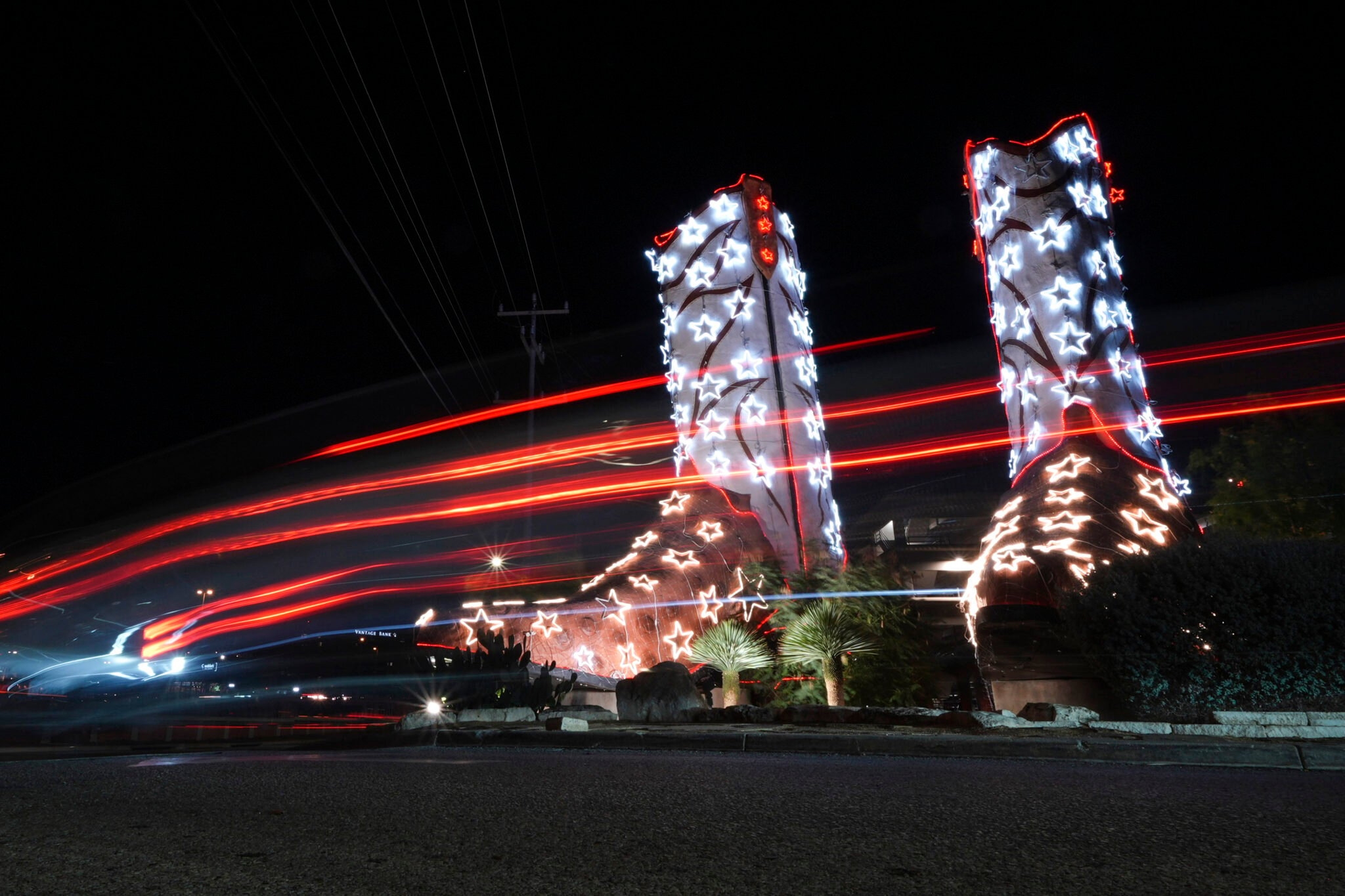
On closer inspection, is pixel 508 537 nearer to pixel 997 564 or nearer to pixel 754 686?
pixel 754 686

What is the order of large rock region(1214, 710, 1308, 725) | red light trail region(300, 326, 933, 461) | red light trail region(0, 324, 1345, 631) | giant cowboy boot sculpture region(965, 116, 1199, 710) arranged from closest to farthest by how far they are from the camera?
large rock region(1214, 710, 1308, 725), giant cowboy boot sculpture region(965, 116, 1199, 710), red light trail region(0, 324, 1345, 631), red light trail region(300, 326, 933, 461)

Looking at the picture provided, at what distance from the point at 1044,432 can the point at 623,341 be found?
23041 millimetres

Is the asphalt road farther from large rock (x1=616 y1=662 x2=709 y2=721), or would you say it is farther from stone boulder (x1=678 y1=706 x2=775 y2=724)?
large rock (x1=616 y1=662 x2=709 y2=721)

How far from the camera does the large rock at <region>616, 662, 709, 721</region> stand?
8977 mm

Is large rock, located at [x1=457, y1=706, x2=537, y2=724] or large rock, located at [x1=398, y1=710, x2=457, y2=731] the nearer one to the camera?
large rock, located at [x1=398, y1=710, x2=457, y2=731]

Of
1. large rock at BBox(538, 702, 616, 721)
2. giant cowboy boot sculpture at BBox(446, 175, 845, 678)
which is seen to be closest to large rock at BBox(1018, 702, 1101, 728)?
large rock at BBox(538, 702, 616, 721)

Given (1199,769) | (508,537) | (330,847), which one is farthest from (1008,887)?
(508,537)

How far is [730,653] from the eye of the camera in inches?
423

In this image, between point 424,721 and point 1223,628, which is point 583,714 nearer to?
point 424,721

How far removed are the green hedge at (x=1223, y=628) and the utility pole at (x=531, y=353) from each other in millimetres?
17746

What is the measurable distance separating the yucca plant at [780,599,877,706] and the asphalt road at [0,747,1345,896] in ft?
A: 17.0

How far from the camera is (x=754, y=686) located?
39.4 feet

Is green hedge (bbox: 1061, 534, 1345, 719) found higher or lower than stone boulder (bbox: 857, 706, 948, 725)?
higher

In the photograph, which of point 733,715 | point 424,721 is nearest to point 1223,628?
point 733,715
